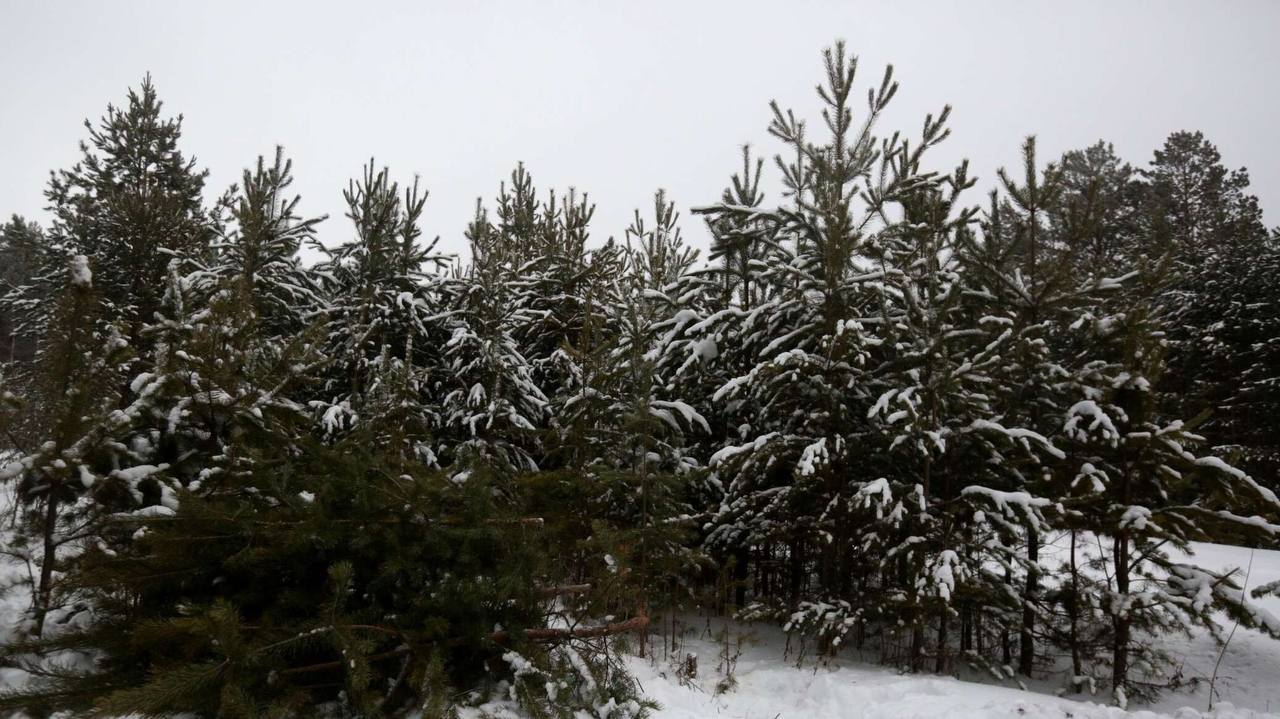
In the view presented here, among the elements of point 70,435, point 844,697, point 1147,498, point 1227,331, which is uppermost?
point 1227,331

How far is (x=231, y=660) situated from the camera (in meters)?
3.37

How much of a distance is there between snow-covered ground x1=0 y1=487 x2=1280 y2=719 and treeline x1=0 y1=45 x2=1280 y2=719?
342mm

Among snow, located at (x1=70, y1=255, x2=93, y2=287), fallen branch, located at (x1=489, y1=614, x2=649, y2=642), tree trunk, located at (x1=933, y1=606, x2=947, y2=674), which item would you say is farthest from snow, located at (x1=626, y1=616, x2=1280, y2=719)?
snow, located at (x1=70, y1=255, x2=93, y2=287)

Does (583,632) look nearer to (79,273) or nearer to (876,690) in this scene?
(876,690)

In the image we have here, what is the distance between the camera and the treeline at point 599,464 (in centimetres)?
404

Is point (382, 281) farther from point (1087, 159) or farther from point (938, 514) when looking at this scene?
point (1087, 159)

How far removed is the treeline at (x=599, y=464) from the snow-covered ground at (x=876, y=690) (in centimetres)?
34

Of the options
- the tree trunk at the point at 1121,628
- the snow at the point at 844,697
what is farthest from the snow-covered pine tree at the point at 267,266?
the tree trunk at the point at 1121,628

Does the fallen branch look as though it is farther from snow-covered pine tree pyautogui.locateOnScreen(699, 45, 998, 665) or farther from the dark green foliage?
snow-covered pine tree pyautogui.locateOnScreen(699, 45, 998, 665)

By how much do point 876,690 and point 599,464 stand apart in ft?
10.2

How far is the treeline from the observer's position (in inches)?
159

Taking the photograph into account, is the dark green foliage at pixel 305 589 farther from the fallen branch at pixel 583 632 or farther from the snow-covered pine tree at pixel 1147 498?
the snow-covered pine tree at pixel 1147 498

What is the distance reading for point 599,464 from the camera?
6.61 meters

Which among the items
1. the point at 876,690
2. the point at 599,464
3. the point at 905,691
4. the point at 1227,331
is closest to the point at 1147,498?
the point at 905,691
